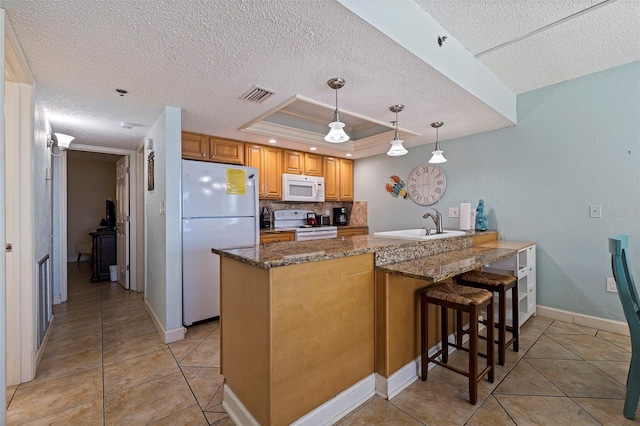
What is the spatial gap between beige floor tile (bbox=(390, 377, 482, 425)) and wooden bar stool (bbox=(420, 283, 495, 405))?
0.22 feet

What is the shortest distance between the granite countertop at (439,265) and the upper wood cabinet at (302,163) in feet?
8.42

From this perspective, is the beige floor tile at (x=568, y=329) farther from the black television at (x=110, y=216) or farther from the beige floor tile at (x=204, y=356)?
the black television at (x=110, y=216)

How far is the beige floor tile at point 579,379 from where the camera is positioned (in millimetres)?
1735

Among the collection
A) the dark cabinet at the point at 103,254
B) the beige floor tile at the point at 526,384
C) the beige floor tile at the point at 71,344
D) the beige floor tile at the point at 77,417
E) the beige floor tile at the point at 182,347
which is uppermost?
the dark cabinet at the point at 103,254

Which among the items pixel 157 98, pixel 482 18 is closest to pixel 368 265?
pixel 482 18

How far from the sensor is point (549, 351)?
2242mm

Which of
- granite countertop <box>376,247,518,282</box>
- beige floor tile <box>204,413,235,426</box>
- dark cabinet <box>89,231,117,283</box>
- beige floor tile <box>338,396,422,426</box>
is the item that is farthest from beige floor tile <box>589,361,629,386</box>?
dark cabinet <box>89,231,117,283</box>

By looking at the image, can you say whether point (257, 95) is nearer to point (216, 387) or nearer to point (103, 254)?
point (216, 387)

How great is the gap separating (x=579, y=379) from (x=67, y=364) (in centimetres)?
359

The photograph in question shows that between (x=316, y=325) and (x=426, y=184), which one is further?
(x=426, y=184)

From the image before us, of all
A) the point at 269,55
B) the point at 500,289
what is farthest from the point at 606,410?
the point at 269,55

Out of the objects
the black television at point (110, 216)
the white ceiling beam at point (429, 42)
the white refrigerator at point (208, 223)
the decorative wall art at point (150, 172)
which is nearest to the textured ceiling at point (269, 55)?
the white ceiling beam at point (429, 42)

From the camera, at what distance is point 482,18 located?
6.34 feet

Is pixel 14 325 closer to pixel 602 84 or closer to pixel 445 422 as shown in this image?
pixel 445 422
